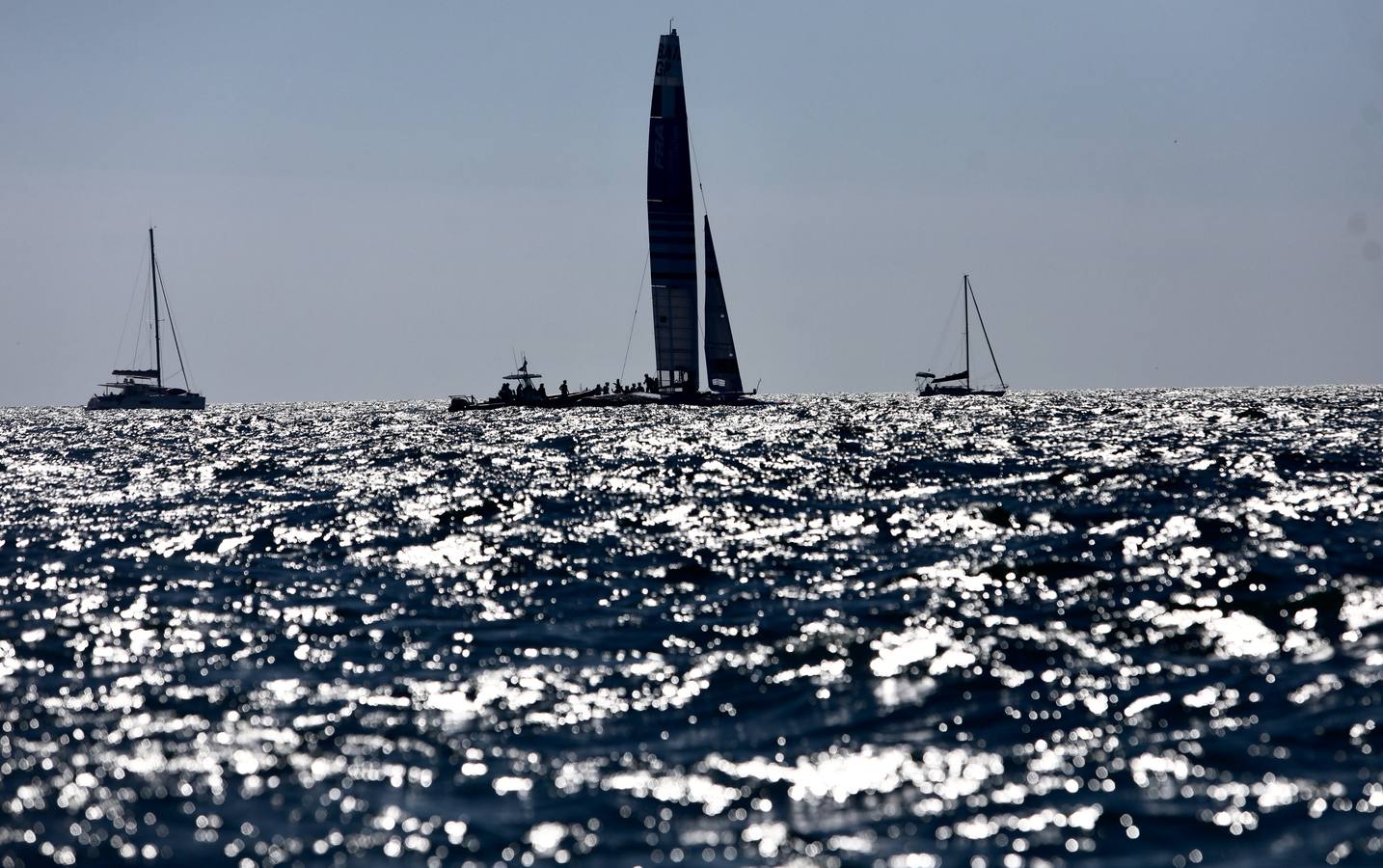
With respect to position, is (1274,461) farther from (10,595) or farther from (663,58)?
(663,58)

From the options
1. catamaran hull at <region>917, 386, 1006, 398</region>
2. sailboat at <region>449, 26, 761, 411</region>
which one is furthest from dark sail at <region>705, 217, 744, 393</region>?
catamaran hull at <region>917, 386, 1006, 398</region>

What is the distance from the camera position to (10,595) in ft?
68.6

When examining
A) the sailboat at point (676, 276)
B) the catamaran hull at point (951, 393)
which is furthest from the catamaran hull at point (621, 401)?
the catamaran hull at point (951, 393)

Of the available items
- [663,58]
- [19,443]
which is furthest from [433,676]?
[663,58]

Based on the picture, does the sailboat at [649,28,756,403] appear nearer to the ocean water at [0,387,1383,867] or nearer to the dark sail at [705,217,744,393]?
the dark sail at [705,217,744,393]

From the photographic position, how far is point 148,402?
531 ft

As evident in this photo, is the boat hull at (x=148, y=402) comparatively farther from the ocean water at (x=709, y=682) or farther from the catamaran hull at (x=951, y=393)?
the ocean water at (x=709, y=682)

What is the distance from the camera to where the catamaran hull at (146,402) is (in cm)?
16238

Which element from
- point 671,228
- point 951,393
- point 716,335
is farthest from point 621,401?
point 951,393

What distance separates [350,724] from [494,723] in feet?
4.49

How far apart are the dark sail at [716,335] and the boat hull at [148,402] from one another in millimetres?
76022

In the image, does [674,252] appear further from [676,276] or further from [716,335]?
[716,335]

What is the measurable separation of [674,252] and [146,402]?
81.0 m

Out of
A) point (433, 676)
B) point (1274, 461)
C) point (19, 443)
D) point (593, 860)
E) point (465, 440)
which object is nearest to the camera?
point (593, 860)
